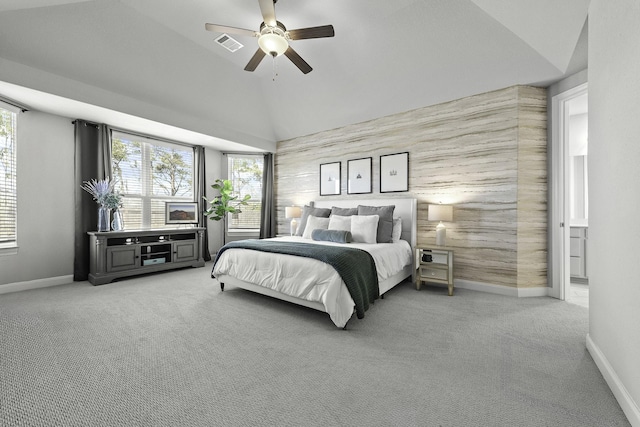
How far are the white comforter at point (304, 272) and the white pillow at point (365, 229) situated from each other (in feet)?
1.09

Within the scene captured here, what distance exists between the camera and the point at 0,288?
11.7ft

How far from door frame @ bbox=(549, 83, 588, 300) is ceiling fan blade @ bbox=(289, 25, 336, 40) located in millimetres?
3070

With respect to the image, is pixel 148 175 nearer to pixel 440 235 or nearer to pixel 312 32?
pixel 312 32

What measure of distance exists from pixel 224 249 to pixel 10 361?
81.9 inches

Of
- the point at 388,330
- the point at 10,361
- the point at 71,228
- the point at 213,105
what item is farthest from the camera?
the point at 213,105

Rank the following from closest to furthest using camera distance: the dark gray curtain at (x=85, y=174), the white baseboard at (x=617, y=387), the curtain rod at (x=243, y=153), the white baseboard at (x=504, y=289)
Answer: the white baseboard at (x=617, y=387), the white baseboard at (x=504, y=289), the dark gray curtain at (x=85, y=174), the curtain rod at (x=243, y=153)

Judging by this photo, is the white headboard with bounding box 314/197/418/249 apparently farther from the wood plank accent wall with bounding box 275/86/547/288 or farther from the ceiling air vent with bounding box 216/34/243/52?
the ceiling air vent with bounding box 216/34/243/52

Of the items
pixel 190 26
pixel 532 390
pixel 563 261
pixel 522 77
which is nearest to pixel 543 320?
pixel 563 261

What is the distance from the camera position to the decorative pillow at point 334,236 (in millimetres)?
3830

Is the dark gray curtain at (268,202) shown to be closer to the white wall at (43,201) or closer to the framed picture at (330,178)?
the framed picture at (330,178)

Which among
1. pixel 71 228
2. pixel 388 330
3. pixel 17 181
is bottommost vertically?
pixel 388 330

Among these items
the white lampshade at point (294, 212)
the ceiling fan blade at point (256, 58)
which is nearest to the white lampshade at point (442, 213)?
the white lampshade at point (294, 212)

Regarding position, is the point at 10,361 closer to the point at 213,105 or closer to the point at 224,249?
the point at 224,249

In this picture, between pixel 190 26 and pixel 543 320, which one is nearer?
pixel 543 320
